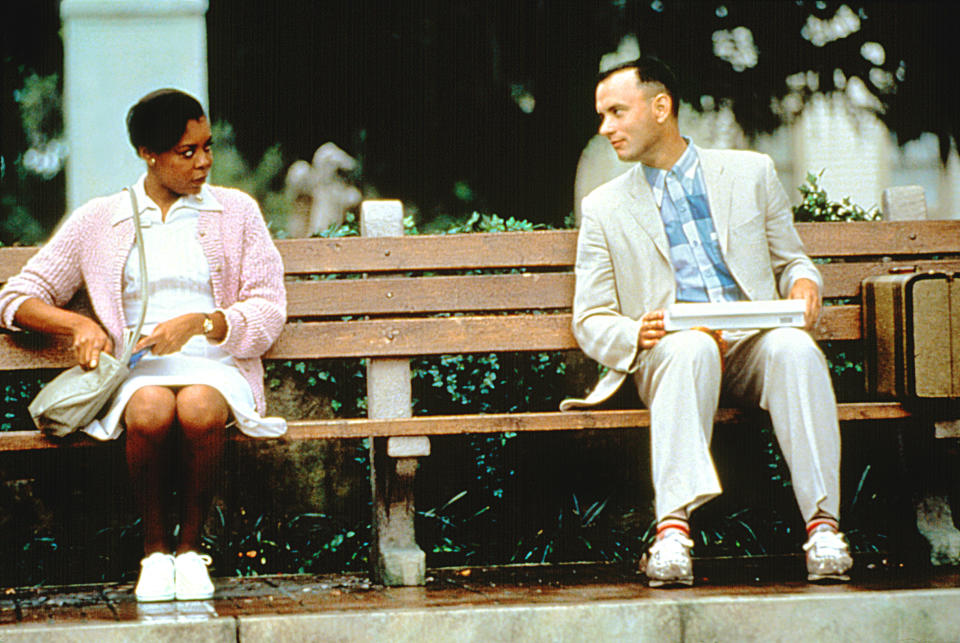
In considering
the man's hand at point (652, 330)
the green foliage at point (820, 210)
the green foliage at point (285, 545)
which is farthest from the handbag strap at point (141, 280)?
the green foliage at point (820, 210)

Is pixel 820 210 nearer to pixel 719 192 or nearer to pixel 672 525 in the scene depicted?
pixel 719 192

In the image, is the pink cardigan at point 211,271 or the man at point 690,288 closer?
the man at point 690,288

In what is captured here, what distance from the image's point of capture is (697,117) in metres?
9.45

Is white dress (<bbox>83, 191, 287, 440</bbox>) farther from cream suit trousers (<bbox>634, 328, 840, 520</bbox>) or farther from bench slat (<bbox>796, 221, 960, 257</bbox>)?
bench slat (<bbox>796, 221, 960, 257</bbox>)

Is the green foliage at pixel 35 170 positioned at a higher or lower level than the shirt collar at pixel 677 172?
higher

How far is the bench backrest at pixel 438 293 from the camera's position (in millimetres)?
5156

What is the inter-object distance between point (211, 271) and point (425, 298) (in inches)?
28.8

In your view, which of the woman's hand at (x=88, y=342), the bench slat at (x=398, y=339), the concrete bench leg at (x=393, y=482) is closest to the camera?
the woman's hand at (x=88, y=342)

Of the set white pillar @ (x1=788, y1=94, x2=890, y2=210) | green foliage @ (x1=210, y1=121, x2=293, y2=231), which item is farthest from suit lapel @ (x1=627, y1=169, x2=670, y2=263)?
white pillar @ (x1=788, y1=94, x2=890, y2=210)

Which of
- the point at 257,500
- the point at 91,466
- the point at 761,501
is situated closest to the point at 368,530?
the point at 257,500

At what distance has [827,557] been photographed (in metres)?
4.42

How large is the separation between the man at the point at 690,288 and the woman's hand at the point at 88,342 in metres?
1.44

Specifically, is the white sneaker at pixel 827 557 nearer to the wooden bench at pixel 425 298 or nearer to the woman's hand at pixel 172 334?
the wooden bench at pixel 425 298

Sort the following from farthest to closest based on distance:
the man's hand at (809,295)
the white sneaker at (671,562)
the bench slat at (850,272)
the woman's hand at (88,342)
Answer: the bench slat at (850,272), the man's hand at (809,295), the woman's hand at (88,342), the white sneaker at (671,562)
